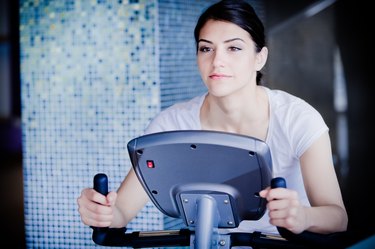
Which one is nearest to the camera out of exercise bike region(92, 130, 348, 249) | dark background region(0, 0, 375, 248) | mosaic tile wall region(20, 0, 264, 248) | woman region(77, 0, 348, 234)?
exercise bike region(92, 130, 348, 249)

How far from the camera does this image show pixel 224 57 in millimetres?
1806

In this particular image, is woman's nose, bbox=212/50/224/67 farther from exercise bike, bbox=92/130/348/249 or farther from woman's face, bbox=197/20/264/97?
exercise bike, bbox=92/130/348/249

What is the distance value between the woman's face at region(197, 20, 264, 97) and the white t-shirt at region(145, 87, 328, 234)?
0.64 feet

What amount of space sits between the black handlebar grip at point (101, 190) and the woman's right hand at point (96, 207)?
0.02 m

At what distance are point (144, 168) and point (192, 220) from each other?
199 millimetres

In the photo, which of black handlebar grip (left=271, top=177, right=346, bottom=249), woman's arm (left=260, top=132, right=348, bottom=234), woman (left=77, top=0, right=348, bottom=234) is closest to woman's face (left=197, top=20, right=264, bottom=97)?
woman (left=77, top=0, right=348, bottom=234)

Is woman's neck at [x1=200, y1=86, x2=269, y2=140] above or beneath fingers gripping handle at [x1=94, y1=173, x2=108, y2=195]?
above

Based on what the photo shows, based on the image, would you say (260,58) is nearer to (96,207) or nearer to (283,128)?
(283,128)

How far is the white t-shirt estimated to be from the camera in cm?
190

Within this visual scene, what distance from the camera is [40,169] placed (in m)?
Answer: 3.63

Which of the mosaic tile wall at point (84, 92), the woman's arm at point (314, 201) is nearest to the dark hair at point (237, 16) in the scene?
the woman's arm at point (314, 201)

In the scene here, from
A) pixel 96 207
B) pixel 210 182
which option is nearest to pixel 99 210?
pixel 96 207

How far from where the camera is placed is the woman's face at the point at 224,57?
71.4 inches

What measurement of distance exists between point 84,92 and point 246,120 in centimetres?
164
